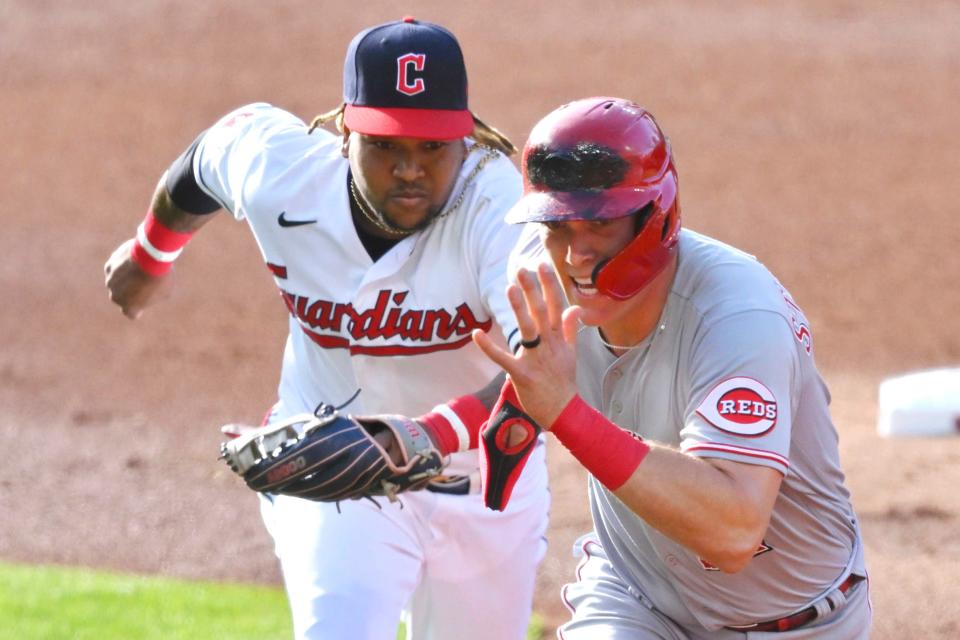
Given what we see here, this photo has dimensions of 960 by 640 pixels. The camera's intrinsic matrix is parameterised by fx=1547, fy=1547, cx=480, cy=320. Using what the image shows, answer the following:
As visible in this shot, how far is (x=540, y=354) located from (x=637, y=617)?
2.92 feet

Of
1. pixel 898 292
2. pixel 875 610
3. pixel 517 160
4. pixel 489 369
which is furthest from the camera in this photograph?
pixel 898 292

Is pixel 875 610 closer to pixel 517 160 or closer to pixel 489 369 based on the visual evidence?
pixel 489 369

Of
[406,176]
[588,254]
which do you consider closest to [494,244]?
[406,176]

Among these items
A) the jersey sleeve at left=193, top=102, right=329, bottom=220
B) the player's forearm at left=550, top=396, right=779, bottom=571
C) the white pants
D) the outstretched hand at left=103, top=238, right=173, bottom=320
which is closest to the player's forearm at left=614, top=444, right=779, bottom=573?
the player's forearm at left=550, top=396, right=779, bottom=571

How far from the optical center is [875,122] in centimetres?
1352

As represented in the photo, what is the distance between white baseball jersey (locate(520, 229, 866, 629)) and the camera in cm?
302

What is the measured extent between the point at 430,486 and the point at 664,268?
1280 millimetres

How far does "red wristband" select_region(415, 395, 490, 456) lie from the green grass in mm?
2138

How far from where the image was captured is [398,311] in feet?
13.7

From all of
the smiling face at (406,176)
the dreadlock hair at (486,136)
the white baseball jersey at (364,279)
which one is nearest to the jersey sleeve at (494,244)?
the white baseball jersey at (364,279)

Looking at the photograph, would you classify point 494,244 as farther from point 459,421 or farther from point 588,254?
point 588,254

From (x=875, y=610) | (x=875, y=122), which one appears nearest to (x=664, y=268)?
(x=875, y=610)

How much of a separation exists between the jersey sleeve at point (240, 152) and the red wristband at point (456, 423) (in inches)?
35.9

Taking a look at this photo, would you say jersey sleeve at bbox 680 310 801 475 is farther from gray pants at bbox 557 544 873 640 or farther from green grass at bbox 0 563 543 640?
green grass at bbox 0 563 543 640
